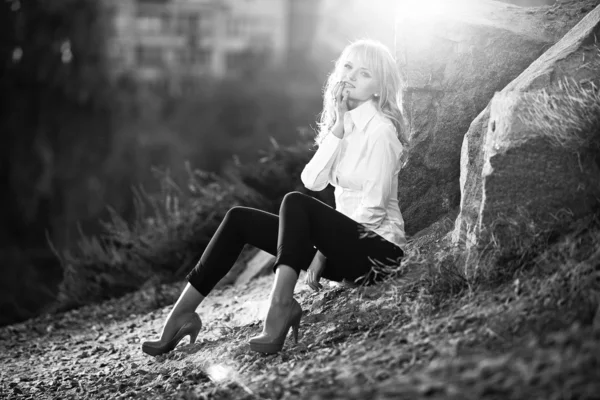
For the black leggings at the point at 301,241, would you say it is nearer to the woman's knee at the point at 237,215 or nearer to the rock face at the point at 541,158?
the woman's knee at the point at 237,215

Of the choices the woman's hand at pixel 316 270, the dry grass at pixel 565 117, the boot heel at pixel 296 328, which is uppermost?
the dry grass at pixel 565 117

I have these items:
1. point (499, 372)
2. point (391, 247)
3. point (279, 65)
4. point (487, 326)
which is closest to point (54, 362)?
point (391, 247)

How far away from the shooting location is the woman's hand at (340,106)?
13.0 ft

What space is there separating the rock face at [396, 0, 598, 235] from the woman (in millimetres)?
381

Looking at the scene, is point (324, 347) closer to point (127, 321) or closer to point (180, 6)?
point (127, 321)

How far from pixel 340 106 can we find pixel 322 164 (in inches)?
12.0

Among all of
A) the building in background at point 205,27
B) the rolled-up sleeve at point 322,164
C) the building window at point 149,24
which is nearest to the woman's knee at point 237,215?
the rolled-up sleeve at point 322,164

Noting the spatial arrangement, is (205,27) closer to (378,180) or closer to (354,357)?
(378,180)

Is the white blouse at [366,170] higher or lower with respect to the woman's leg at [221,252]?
higher

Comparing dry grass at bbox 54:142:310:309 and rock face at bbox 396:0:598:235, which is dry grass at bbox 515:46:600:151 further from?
dry grass at bbox 54:142:310:309

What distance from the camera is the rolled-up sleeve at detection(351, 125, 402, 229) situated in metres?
3.71

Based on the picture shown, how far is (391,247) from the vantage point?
3682 millimetres

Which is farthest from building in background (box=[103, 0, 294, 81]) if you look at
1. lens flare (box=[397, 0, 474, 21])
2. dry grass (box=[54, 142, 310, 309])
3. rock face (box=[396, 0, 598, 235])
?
rock face (box=[396, 0, 598, 235])

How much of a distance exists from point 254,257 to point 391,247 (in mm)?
2834
